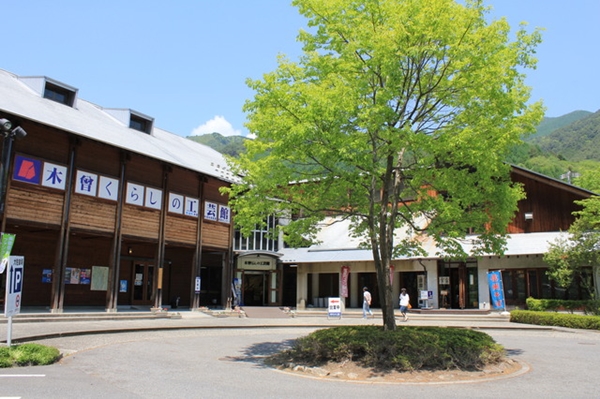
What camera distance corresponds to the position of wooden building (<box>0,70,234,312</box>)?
65.5ft

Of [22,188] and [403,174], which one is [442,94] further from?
[22,188]

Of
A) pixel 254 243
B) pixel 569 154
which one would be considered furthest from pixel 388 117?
pixel 569 154

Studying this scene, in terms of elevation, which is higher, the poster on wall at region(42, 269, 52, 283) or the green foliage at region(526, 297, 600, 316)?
Result: the poster on wall at region(42, 269, 52, 283)

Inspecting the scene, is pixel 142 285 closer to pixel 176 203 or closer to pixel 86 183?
pixel 176 203

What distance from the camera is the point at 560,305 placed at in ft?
81.2

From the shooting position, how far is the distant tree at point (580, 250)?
2253 centimetres

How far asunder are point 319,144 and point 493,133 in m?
3.79

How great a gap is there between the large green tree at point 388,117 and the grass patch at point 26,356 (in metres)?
5.13

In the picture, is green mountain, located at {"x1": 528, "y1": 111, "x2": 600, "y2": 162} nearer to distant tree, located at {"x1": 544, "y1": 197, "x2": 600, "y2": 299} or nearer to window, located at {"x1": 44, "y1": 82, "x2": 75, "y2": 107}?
distant tree, located at {"x1": 544, "y1": 197, "x2": 600, "y2": 299}

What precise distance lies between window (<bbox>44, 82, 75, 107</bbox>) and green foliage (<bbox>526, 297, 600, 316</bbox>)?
25650 millimetres

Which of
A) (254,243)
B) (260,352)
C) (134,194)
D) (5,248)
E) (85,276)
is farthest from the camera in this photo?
(254,243)

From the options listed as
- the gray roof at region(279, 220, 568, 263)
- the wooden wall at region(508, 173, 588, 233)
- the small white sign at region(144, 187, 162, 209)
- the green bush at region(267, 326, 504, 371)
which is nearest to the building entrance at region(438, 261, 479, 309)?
the gray roof at region(279, 220, 568, 263)

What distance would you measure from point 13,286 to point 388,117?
9.25 metres


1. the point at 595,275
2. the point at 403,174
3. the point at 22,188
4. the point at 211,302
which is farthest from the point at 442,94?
the point at 211,302
